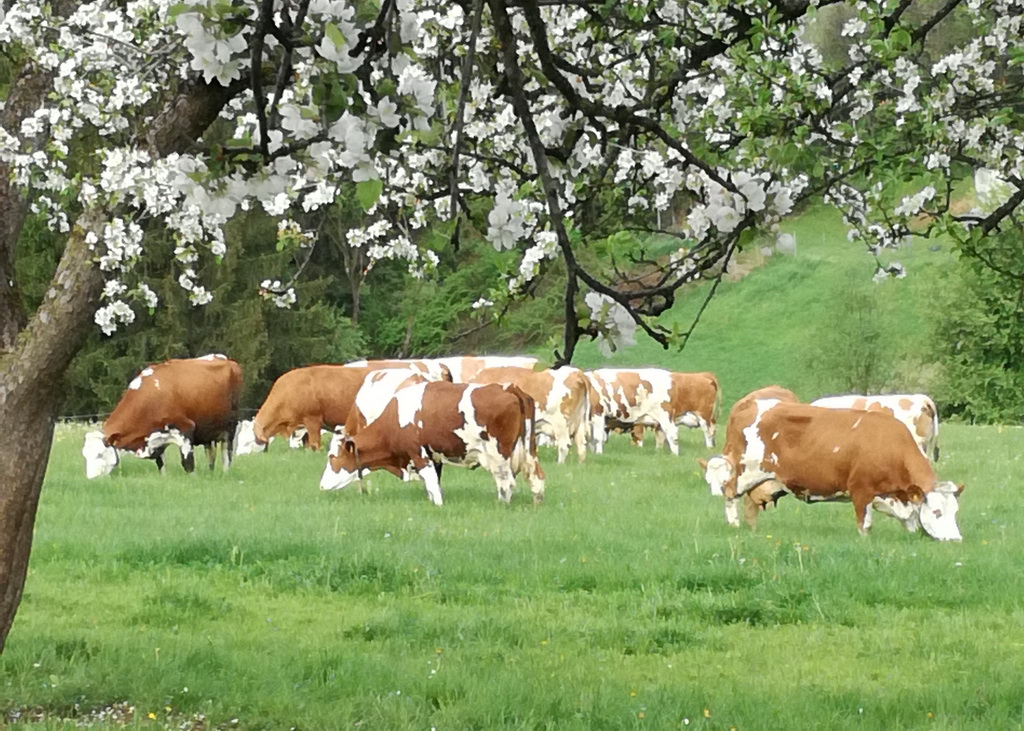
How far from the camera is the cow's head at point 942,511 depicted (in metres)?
14.0

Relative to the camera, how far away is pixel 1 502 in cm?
687

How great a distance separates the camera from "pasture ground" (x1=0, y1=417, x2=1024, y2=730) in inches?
295

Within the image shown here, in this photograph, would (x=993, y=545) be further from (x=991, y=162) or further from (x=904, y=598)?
(x=991, y=162)

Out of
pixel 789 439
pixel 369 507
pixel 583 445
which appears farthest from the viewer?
pixel 583 445

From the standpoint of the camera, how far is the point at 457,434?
57.5 feet

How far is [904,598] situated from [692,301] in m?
58.2

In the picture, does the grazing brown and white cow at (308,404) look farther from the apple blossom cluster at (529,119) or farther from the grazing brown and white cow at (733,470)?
the apple blossom cluster at (529,119)

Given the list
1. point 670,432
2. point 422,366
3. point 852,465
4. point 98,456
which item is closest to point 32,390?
point 852,465

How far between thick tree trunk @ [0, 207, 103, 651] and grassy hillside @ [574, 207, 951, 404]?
44.9 meters

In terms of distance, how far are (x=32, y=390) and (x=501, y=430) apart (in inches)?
430

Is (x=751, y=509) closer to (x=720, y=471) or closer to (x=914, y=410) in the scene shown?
(x=720, y=471)

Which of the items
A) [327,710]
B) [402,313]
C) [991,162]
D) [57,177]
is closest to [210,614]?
[327,710]

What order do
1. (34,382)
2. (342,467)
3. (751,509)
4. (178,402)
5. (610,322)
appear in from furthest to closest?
(178,402) → (342,467) → (751,509) → (34,382) → (610,322)

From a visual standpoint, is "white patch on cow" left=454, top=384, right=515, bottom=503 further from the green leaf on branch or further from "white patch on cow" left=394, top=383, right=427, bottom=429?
the green leaf on branch
